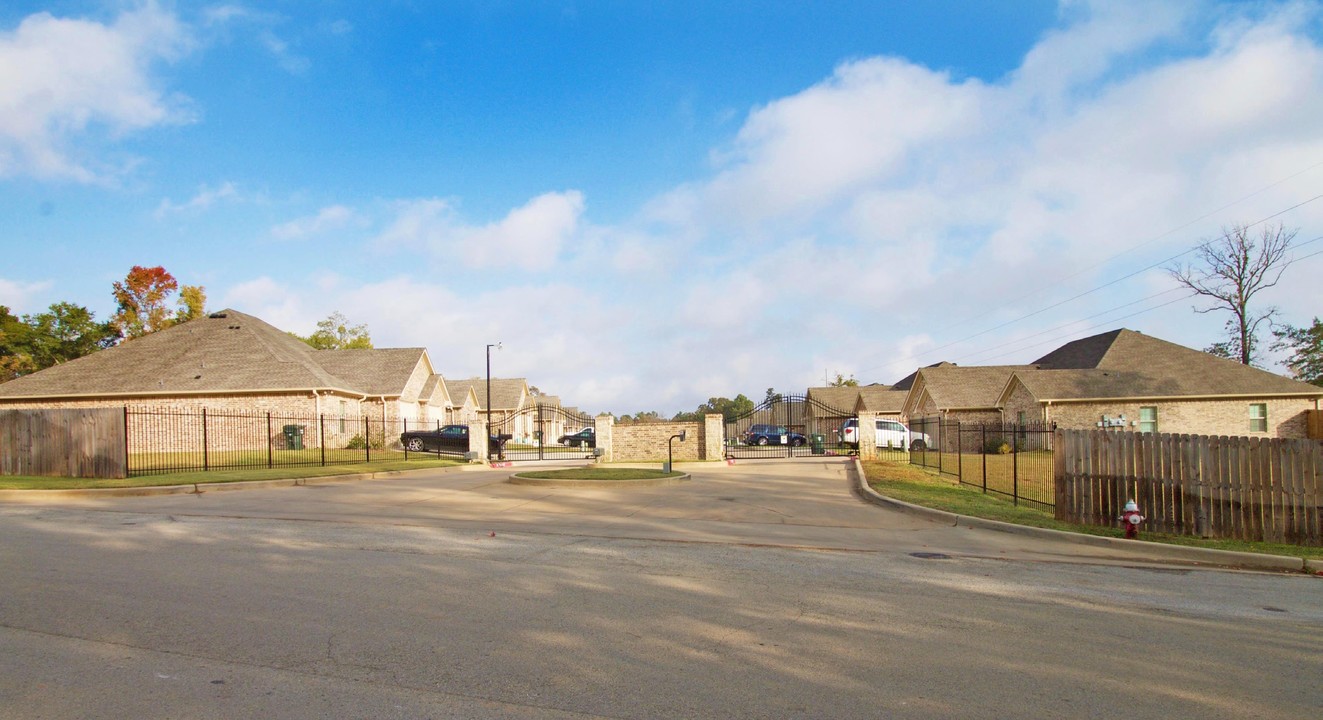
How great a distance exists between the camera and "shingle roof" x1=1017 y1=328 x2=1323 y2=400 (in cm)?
4109

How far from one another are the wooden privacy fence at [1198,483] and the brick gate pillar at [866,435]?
56.5ft

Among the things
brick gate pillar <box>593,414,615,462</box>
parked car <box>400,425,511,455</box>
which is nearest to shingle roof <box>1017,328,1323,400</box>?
brick gate pillar <box>593,414,615,462</box>

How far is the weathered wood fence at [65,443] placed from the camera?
20.3 m

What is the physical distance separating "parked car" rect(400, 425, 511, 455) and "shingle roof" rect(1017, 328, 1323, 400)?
28294 mm

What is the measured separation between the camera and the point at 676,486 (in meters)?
19.9

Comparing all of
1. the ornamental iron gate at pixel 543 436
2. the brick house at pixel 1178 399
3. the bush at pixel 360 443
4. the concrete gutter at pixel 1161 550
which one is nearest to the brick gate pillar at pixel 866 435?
the ornamental iron gate at pixel 543 436

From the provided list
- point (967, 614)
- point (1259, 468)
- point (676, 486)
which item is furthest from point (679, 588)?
point (676, 486)

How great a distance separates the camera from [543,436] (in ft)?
184

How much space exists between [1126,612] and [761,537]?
5455 mm

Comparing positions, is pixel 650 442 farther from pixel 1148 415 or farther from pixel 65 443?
pixel 1148 415

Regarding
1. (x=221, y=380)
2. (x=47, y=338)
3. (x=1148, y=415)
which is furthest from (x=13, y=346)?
(x=1148, y=415)

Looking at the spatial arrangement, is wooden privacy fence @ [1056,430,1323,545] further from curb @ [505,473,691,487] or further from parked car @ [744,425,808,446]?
parked car @ [744,425,808,446]

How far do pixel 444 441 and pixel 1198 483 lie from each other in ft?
97.6

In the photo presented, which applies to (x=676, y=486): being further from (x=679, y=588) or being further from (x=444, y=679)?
(x=444, y=679)
